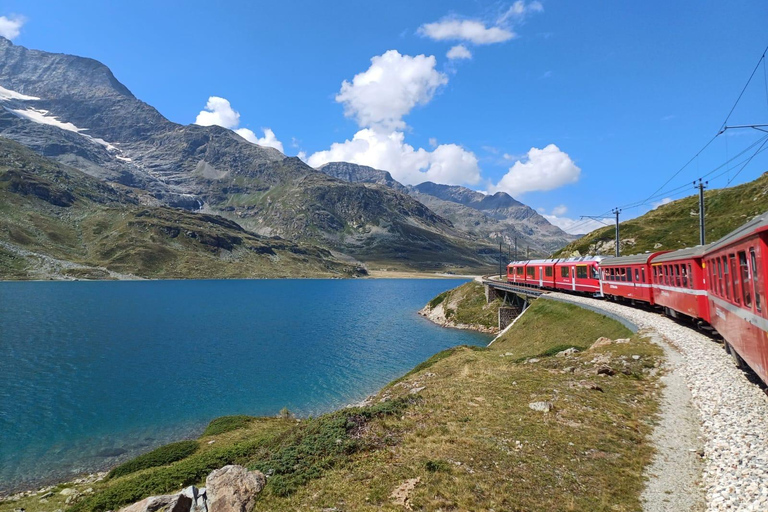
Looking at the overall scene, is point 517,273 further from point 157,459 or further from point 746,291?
point 157,459

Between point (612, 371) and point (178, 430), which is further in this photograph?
point (178, 430)

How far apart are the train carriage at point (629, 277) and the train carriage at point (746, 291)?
69.9ft

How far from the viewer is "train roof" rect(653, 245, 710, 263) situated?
27.3 m

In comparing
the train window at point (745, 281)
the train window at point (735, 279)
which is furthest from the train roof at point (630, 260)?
the train window at point (745, 281)

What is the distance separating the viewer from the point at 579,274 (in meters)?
62.9

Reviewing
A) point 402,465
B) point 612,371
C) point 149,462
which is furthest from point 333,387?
point 402,465

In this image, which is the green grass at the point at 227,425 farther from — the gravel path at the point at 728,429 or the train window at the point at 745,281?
the train window at the point at 745,281

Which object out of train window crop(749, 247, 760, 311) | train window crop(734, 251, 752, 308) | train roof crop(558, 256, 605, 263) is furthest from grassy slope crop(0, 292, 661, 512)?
train roof crop(558, 256, 605, 263)

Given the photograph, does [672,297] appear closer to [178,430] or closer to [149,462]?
[149,462]

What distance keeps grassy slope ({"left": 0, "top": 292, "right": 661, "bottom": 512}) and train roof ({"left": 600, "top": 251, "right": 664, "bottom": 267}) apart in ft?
73.1

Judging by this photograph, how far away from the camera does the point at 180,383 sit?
155 ft

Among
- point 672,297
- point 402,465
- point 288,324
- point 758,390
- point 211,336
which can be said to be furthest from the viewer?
point 288,324

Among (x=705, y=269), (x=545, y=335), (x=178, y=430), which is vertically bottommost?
(x=178, y=430)

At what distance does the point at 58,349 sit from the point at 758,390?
269 ft
